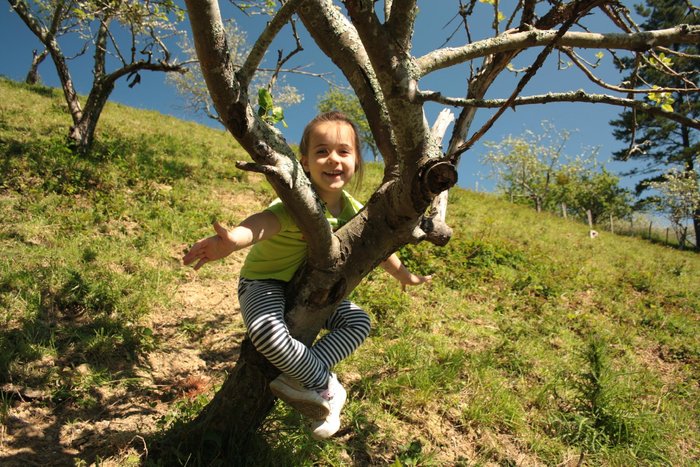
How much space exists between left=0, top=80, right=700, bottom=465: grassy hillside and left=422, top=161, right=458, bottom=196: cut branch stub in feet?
5.93

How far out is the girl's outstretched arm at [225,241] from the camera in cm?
176

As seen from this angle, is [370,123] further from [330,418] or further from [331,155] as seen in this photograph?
[330,418]

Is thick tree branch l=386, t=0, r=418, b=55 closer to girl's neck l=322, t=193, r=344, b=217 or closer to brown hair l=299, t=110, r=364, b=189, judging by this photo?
brown hair l=299, t=110, r=364, b=189

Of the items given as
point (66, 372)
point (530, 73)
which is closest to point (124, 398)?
point (66, 372)

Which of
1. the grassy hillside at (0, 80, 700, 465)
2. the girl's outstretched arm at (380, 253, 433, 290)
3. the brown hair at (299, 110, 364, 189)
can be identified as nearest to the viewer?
the brown hair at (299, 110, 364, 189)

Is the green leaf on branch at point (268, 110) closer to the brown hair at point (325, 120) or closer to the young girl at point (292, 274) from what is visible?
the young girl at point (292, 274)

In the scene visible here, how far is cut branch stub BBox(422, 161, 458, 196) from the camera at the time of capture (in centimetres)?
158

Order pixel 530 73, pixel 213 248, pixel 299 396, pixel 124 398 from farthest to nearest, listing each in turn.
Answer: pixel 124 398 → pixel 299 396 → pixel 213 248 → pixel 530 73

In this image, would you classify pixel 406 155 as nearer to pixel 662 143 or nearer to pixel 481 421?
pixel 481 421

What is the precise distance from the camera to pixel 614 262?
31.7 ft

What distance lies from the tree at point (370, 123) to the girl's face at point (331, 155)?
0.32m

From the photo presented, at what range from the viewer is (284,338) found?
6.73 feet

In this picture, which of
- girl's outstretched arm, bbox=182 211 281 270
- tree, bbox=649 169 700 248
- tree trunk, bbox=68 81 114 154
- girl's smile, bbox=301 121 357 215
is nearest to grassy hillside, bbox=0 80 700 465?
tree trunk, bbox=68 81 114 154

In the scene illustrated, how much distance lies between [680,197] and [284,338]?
120ft
